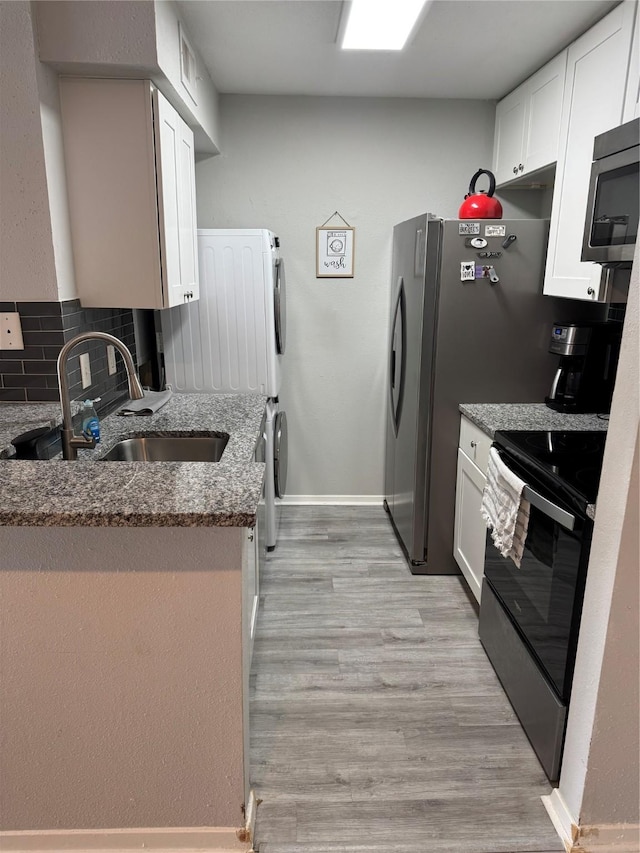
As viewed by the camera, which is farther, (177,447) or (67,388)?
(177,447)

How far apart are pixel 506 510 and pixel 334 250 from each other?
207 cm

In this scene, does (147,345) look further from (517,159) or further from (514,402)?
(517,159)

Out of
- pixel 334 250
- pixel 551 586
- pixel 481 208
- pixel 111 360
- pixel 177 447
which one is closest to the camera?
pixel 551 586

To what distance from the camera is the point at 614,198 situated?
1.77 m

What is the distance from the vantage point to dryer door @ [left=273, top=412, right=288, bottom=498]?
319cm

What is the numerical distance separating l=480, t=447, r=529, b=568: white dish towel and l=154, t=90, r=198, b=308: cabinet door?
55.5 inches

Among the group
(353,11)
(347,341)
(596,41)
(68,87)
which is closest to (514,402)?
(347,341)

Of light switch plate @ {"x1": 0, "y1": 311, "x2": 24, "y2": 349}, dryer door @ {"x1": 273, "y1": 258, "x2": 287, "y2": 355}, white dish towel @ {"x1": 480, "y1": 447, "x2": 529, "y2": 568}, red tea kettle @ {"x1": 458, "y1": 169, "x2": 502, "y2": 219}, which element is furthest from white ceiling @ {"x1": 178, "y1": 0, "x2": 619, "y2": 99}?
white dish towel @ {"x1": 480, "y1": 447, "x2": 529, "y2": 568}

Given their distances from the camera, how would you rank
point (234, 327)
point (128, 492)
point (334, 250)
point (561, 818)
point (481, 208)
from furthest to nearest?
point (334, 250)
point (234, 327)
point (481, 208)
point (561, 818)
point (128, 492)

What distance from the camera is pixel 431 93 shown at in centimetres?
315

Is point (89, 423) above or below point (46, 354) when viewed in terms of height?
below

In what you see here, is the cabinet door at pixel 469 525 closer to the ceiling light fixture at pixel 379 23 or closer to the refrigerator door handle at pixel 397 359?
the refrigerator door handle at pixel 397 359

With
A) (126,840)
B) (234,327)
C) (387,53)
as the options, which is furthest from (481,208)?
(126,840)

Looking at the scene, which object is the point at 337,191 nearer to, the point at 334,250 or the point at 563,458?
the point at 334,250
